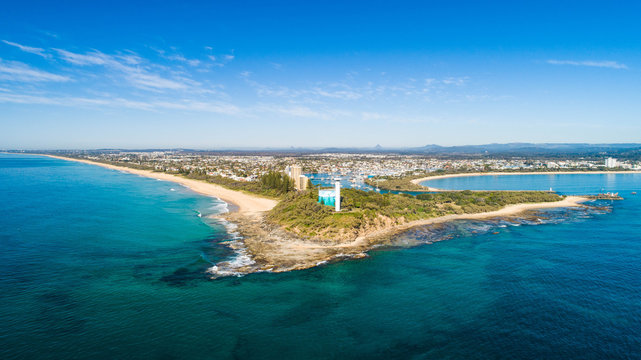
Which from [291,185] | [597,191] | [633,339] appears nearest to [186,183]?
[291,185]

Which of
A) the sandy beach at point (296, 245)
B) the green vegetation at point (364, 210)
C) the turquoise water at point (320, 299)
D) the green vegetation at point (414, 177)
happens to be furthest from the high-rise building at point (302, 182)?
the green vegetation at point (414, 177)

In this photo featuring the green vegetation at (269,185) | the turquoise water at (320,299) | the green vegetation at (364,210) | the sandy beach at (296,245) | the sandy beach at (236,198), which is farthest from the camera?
the green vegetation at (269,185)

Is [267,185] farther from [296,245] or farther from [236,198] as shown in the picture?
[296,245]

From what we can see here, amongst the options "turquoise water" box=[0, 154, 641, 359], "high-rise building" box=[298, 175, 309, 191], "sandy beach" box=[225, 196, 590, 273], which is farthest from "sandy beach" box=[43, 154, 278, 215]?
"turquoise water" box=[0, 154, 641, 359]

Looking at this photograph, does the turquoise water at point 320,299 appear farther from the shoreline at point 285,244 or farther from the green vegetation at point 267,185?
the green vegetation at point 267,185

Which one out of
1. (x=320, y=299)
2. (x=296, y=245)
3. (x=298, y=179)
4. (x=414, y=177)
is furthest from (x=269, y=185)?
(x=414, y=177)

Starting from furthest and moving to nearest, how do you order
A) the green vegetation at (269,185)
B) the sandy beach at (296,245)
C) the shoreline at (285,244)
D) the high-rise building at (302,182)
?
the high-rise building at (302,182)
the green vegetation at (269,185)
the sandy beach at (296,245)
the shoreline at (285,244)

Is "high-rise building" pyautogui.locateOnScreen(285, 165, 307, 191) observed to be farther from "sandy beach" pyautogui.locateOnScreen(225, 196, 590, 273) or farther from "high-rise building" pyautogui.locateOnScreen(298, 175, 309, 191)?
"sandy beach" pyautogui.locateOnScreen(225, 196, 590, 273)
